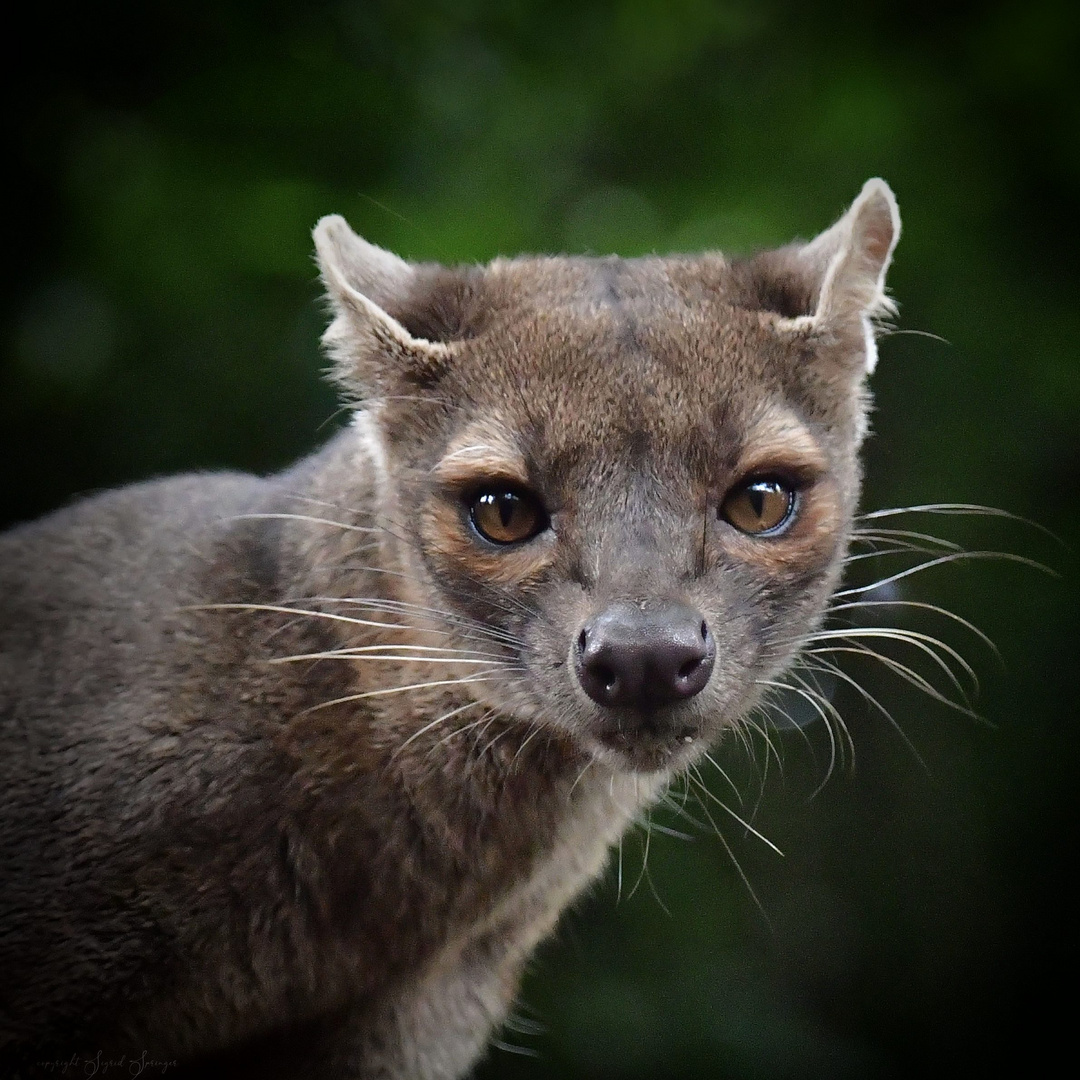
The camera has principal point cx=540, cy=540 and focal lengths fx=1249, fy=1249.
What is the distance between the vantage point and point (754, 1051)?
291cm

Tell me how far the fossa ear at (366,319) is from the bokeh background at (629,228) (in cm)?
51

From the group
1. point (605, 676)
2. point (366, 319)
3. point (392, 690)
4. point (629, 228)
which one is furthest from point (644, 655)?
point (629, 228)

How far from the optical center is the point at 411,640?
5.65ft

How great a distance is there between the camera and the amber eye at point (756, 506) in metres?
1.58

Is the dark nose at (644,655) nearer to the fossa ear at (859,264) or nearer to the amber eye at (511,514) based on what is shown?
the amber eye at (511,514)

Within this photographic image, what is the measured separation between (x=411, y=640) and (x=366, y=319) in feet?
1.44

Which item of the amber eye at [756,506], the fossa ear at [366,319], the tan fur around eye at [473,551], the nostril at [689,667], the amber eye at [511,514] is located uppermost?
the fossa ear at [366,319]

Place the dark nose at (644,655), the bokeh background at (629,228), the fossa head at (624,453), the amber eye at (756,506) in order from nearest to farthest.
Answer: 1. the dark nose at (644,655)
2. the fossa head at (624,453)
3. the amber eye at (756,506)
4. the bokeh background at (629,228)

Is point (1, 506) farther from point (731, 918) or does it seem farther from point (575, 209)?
point (731, 918)

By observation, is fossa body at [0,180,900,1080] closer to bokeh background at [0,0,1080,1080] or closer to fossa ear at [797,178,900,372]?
fossa ear at [797,178,900,372]

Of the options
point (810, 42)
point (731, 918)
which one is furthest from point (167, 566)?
point (731, 918)

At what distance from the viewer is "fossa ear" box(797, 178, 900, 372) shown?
1590 mm

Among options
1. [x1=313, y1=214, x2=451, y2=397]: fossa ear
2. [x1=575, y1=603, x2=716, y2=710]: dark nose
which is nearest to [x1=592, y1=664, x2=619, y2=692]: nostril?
[x1=575, y1=603, x2=716, y2=710]: dark nose

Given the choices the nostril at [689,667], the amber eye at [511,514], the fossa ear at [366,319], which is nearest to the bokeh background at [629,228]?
the fossa ear at [366,319]
